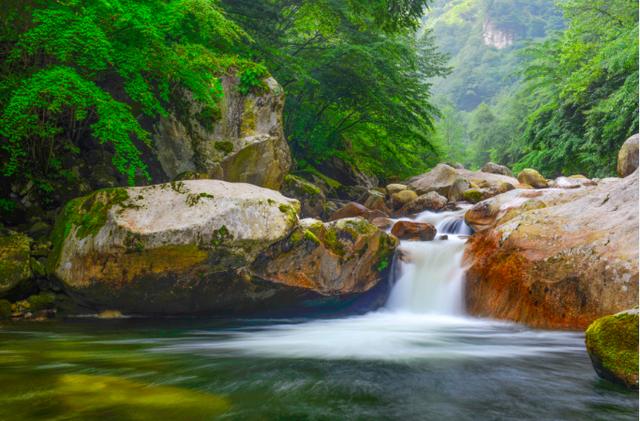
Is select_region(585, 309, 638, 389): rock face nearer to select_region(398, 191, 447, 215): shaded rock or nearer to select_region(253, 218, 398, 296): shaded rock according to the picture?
select_region(253, 218, 398, 296): shaded rock

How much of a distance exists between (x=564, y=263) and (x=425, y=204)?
29.8 feet

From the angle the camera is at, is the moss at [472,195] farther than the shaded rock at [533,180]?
No

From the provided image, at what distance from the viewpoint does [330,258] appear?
755cm

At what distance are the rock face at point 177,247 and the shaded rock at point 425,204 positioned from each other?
8603 mm

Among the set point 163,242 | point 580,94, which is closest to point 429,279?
point 163,242

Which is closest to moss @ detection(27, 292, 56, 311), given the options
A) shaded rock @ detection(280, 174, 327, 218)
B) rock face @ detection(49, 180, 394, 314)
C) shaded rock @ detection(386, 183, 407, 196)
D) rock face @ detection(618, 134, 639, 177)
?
rock face @ detection(49, 180, 394, 314)

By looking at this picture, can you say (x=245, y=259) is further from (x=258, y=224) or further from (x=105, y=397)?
(x=105, y=397)

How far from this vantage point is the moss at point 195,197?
6.52 m

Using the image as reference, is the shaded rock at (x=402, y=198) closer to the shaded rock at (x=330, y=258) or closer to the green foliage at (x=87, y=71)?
the shaded rock at (x=330, y=258)

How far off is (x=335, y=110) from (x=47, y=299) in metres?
11.0

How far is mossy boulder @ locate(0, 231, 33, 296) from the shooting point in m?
6.23

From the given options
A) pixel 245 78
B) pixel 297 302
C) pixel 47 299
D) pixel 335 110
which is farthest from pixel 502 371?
pixel 335 110

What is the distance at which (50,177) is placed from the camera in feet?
25.8

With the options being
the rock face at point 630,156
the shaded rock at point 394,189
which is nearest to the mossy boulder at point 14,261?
the shaded rock at point 394,189
